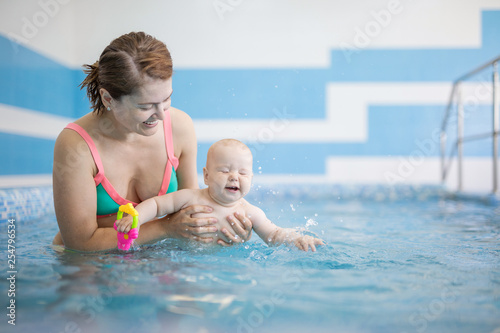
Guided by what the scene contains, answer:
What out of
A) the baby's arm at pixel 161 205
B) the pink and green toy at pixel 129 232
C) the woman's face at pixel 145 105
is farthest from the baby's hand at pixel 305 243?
the woman's face at pixel 145 105

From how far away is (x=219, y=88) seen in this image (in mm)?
6613

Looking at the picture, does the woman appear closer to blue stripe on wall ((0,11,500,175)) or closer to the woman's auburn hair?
the woman's auburn hair

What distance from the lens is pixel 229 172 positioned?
196cm

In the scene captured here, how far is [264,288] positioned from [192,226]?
571 mm

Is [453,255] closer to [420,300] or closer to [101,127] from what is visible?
[420,300]

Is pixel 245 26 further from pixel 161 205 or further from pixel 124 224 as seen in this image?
pixel 124 224

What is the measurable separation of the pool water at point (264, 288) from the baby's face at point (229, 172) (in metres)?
0.25

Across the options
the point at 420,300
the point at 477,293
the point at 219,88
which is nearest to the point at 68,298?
the point at 420,300

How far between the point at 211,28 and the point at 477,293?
5850 mm

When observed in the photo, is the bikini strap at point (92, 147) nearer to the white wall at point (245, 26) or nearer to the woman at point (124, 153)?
the woman at point (124, 153)

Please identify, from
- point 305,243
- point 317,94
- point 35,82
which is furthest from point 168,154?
point 317,94

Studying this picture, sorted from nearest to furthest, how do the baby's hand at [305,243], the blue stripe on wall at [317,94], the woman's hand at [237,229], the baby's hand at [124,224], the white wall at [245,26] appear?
the baby's hand at [124,224] → the baby's hand at [305,243] → the woman's hand at [237,229] → the blue stripe on wall at [317,94] → the white wall at [245,26]

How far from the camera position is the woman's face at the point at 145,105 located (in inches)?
70.3

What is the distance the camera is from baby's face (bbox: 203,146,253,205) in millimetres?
1935
